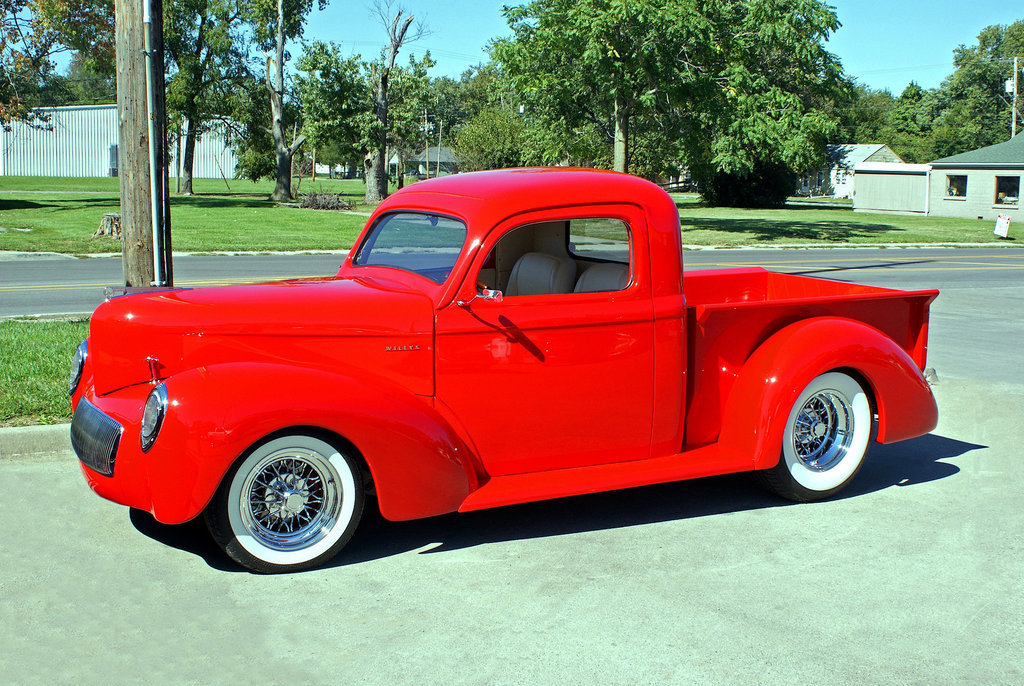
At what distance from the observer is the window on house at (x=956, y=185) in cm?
4756

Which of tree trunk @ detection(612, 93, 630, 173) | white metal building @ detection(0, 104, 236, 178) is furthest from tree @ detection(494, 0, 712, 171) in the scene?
white metal building @ detection(0, 104, 236, 178)

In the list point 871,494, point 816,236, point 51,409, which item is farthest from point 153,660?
point 816,236

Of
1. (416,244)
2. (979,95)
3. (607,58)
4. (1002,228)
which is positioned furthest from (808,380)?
(979,95)

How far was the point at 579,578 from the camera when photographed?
4.29 metres

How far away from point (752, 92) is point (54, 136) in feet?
205

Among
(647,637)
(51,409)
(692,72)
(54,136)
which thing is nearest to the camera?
(647,637)

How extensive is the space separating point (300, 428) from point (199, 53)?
1875 inches

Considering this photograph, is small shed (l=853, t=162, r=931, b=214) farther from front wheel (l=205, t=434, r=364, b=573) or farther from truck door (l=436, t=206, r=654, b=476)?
front wheel (l=205, t=434, r=364, b=573)

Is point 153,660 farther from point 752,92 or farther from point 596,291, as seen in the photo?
point 752,92

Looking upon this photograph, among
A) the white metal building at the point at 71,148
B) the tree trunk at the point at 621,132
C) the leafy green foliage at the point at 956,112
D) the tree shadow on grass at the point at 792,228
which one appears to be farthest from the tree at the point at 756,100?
the white metal building at the point at 71,148

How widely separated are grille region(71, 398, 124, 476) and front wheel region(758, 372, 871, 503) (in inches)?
132

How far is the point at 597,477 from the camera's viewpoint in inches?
190

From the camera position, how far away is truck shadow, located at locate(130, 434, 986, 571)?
4.65 m

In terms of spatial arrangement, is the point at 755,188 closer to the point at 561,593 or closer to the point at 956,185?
the point at 956,185
